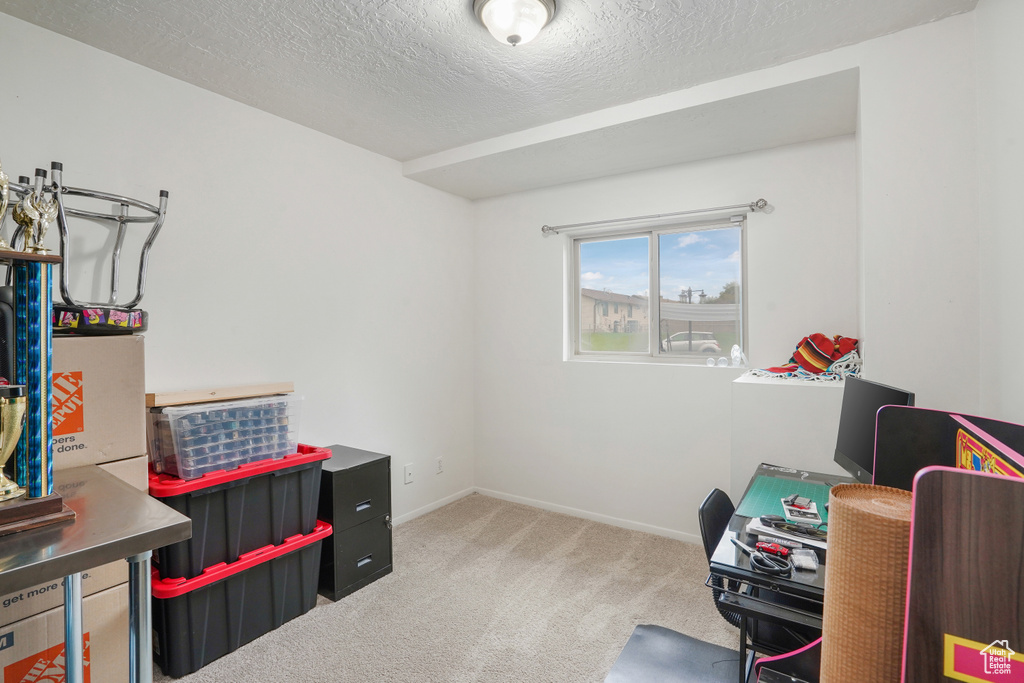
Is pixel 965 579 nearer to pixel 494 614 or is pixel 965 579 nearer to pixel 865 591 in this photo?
pixel 865 591

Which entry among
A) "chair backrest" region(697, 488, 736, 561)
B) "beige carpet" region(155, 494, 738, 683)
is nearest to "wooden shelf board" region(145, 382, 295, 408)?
"beige carpet" region(155, 494, 738, 683)

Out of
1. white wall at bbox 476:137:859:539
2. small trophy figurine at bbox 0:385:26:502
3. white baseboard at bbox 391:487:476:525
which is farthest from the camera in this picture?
white baseboard at bbox 391:487:476:525

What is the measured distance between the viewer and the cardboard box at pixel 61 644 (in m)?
1.46

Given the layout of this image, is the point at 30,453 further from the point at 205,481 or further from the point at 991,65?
the point at 991,65

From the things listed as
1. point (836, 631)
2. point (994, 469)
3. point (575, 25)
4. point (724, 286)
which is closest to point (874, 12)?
point (575, 25)

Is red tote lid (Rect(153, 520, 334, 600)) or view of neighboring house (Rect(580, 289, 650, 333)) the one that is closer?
red tote lid (Rect(153, 520, 334, 600))

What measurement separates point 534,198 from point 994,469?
130 inches

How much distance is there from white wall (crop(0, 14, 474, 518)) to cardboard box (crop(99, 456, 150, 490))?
53 cm

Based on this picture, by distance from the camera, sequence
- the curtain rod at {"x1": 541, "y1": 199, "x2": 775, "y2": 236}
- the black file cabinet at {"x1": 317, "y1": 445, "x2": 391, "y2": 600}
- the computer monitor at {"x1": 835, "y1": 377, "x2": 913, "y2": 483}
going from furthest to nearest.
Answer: the curtain rod at {"x1": 541, "y1": 199, "x2": 775, "y2": 236} < the black file cabinet at {"x1": 317, "y1": 445, "x2": 391, "y2": 600} < the computer monitor at {"x1": 835, "y1": 377, "x2": 913, "y2": 483}

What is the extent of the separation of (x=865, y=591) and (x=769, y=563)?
2.51 ft

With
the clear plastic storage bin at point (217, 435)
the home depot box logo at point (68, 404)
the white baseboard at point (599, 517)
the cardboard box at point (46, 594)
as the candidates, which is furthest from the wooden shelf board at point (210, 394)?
the white baseboard at point (599, 517)

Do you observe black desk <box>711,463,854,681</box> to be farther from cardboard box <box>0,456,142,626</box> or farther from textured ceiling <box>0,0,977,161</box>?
textured ceiling <box>0,0,977,161</box>

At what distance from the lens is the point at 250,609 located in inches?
83.4

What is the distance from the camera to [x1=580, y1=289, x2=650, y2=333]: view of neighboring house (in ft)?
11.4
